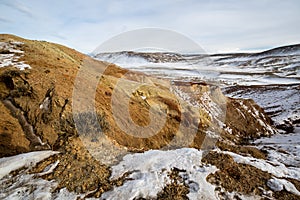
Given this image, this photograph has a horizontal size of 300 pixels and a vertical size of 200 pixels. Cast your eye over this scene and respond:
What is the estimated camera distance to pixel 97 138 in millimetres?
6586

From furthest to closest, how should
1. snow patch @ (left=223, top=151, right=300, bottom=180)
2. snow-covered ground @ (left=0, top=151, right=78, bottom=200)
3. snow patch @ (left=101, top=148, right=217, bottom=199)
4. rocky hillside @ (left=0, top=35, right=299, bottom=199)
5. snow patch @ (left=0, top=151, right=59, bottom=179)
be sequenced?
snow patch @ (left=223, top=151, right=300, bottom=180) → snow patch @ (left=0, top=151, right=59, bottom=179) → rocky hillside @ (left=0, top=35, right=299, bottom=199) → snow patch @ (left=101, top=148, right=217, bottom=199) → snow-covered ground @ (left=0, top=151, right=78, bottom=200)

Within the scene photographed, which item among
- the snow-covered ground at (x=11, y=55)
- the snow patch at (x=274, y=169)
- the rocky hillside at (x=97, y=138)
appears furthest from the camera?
the snow-covered ground at (x=11, y=55)

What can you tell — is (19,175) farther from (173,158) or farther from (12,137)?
(173,158)

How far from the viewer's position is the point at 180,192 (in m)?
4.66

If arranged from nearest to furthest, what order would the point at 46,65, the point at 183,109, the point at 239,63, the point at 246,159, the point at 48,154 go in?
1. the point at 48,154
2. the point at 246,159
3. the point at 46,65
4. the point at 183,109
5. the point at 239,63

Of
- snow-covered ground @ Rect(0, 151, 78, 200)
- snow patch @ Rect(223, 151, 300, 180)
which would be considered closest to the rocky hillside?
snow-covered ground @ Rect(0, 151, 78, 200)

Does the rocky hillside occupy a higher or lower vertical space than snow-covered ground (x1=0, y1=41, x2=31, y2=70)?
lower

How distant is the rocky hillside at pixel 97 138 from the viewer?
15.8 feet

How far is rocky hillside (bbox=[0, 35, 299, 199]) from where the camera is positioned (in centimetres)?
482

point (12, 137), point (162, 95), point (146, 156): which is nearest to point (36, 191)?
point (12, 137)

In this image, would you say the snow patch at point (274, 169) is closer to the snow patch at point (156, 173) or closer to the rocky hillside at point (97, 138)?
the rocky hillside at point (97, 138)

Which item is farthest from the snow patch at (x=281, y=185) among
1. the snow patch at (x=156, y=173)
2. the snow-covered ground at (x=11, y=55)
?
the snow-covered ground at (x=11, y=55)

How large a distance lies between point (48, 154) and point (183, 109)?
7491 mm

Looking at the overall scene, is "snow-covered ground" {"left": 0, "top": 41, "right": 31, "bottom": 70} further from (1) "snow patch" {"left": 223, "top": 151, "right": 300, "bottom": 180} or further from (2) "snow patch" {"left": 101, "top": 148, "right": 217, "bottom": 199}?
(1) "snow patch" {"left": 223, "top": 151, "right": 300, "bottom": 180}
